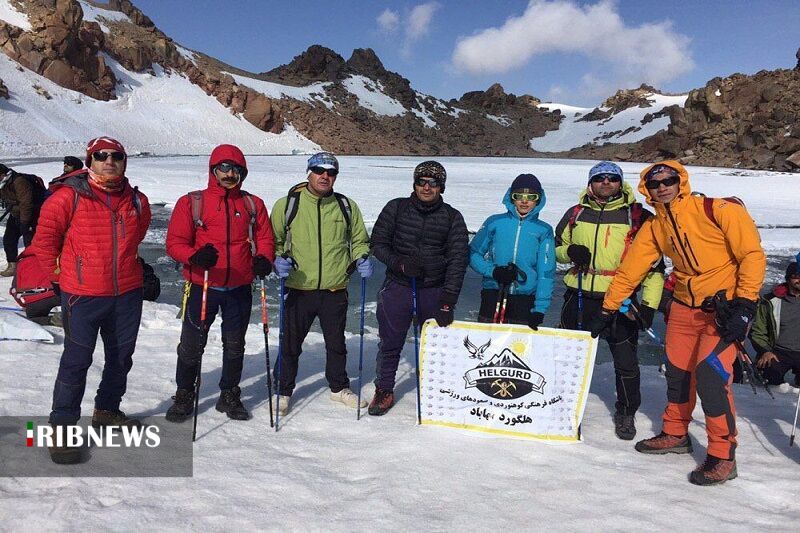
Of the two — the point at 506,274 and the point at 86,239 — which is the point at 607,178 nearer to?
the point at 506,274

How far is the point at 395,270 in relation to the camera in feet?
13.9

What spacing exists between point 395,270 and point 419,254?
243 mm

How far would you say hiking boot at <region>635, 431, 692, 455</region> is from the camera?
383 cm

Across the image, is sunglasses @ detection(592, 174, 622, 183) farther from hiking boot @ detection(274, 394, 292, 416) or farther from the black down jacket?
hiking boot @ detection(274, 394, 292, 416)

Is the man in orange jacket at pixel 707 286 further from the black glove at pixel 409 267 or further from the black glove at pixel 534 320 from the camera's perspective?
the black glove at pixel 409 267

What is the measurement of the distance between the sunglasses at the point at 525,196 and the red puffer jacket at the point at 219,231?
6.76ft

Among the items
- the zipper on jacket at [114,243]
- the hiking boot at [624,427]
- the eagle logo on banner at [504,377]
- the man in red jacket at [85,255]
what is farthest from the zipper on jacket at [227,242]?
the hiking boot at [624,427]

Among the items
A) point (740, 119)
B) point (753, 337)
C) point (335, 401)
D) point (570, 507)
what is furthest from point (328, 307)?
point (740, 119)

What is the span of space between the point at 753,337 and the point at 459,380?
363cm

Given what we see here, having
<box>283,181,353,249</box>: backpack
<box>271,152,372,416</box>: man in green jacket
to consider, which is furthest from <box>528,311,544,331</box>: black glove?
<box>283,181,353,249</box>: backpack

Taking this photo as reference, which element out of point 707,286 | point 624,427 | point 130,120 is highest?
point 130,120

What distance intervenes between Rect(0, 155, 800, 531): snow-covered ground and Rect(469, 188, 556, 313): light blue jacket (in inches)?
49.7

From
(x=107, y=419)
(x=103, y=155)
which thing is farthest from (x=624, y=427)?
(x=103, y=155)

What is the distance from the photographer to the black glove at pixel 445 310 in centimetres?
403
